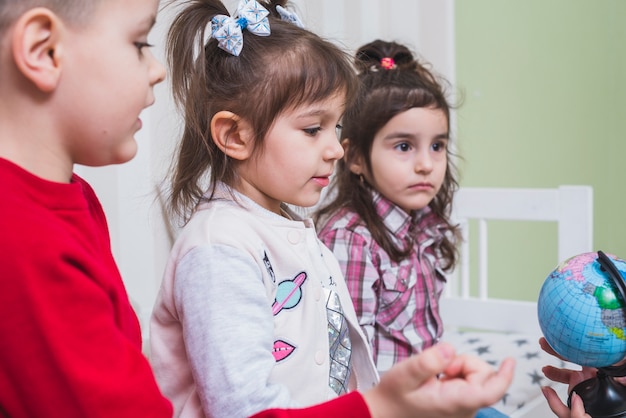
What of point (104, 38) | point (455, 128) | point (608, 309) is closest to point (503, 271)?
point (455, 128)

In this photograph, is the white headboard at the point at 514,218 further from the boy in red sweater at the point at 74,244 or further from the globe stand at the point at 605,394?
the boy in red sweater at the point at 74,244

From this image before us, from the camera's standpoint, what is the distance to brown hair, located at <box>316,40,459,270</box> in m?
1.73

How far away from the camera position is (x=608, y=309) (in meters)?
1.06

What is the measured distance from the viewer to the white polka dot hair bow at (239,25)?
3.75 feet

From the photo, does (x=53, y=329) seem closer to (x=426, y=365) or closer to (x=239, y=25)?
(x=426, y=365)

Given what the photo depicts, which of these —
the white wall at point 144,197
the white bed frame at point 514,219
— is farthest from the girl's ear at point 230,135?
the white bed frame at point 514,219

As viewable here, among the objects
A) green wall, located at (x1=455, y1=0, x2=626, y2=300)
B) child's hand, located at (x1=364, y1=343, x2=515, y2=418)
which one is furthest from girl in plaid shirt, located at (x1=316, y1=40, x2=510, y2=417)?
green wall, located at (x1=455, y1=0, x2=626, y2=300)

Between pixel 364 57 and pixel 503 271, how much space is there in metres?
1.89

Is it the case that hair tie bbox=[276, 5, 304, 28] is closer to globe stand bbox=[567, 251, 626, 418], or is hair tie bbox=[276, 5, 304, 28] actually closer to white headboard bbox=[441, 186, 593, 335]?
globe stand bbox=[567, 251, 626, 418]

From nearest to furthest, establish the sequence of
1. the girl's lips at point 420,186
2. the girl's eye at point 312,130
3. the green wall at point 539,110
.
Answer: the girl's eye at point 312,130
the girl's lips at point 420,186
the green wall at point 539,110

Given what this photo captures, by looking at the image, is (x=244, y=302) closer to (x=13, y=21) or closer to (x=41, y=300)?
(x=41, y=300)

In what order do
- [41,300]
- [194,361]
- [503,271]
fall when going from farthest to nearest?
[503,271], [194,361], [41,300]

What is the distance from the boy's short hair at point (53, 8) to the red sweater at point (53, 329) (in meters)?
0.15

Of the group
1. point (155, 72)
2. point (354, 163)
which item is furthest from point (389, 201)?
point (155, 72)
